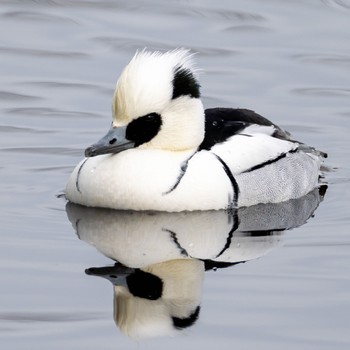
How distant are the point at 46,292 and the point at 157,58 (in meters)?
2.89

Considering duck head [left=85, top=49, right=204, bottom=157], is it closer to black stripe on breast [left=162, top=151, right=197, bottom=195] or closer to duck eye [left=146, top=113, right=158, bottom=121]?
duck eye [left=146, top=113, right=158, bottom=121]

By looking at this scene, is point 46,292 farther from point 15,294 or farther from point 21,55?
point 21,55

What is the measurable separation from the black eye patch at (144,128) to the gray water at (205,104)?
0.82m

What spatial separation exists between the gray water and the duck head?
807mm

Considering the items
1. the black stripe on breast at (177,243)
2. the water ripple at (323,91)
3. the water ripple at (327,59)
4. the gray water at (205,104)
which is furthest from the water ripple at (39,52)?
the black stripe on breast at (177,243)

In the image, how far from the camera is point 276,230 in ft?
41.9

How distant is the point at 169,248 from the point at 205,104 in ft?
16.8

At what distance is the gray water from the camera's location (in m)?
10.2

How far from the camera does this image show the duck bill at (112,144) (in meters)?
12.7

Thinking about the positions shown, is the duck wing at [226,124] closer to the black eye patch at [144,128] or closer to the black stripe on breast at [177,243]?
the black eye patch at [144,128]

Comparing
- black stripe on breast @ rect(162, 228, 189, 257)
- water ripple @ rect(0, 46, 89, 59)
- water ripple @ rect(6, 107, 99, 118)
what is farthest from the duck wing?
water ripple @ rect(0, 46, 89, 59)

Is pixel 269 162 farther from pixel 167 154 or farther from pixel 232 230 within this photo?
pixel 232 230

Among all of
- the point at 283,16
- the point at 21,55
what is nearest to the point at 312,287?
the point at 21,55

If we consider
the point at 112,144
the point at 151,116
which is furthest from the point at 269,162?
the point at 112,144
